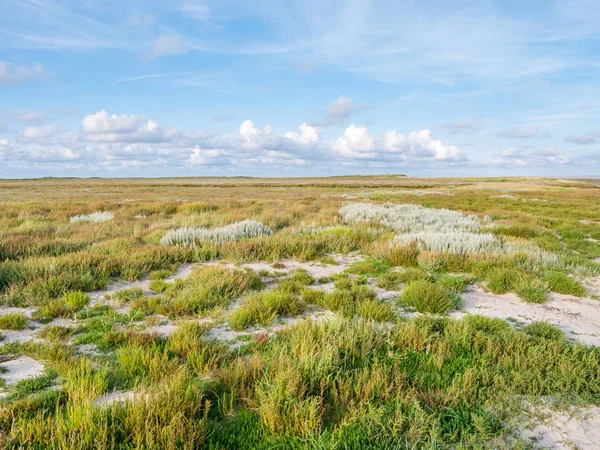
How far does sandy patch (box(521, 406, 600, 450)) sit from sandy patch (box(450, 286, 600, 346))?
1995mm

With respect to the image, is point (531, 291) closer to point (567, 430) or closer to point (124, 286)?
point (567, 430)

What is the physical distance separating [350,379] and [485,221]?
15.4 m

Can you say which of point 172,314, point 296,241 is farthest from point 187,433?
point 296,241

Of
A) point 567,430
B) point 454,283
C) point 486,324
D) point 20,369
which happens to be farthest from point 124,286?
point 567,430

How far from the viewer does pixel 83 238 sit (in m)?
10.8

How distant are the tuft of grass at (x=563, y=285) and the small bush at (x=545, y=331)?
8.21 feet

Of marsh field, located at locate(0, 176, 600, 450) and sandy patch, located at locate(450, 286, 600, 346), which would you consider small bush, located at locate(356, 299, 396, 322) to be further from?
sandy patch, located at locate(450, 286, 600, 346)

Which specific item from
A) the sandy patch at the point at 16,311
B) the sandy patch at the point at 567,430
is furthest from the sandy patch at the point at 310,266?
the sandy patch at the point at 567,430

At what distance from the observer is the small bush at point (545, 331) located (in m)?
4.61

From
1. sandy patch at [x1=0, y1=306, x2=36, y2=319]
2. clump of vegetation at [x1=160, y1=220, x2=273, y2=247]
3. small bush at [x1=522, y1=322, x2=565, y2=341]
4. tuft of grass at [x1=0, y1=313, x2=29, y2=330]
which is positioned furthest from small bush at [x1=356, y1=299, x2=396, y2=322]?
clump of vegetation at [x1=160, y1=220, x2=273, y2=247]

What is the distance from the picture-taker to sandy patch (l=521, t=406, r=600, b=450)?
2.81 metres

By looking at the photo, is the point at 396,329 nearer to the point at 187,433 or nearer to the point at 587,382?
the point at 587,382

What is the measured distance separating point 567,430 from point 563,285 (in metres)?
4.92

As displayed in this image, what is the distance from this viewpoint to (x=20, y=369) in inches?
149
